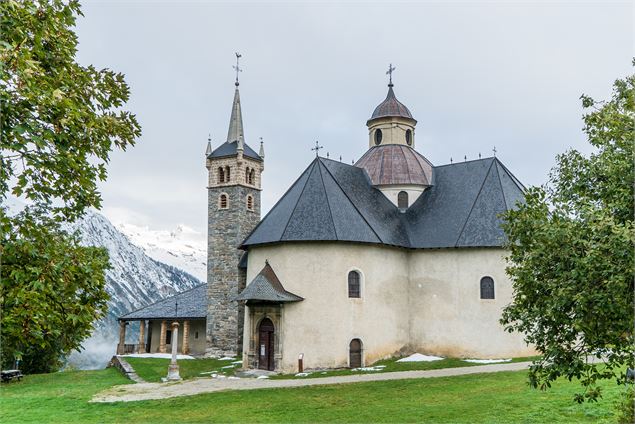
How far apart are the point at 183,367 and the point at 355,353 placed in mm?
9928

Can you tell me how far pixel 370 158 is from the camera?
38.2 m

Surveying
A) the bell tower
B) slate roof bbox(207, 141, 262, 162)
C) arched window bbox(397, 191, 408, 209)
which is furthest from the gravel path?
slate roof bbox(207, 141, 262, 162)

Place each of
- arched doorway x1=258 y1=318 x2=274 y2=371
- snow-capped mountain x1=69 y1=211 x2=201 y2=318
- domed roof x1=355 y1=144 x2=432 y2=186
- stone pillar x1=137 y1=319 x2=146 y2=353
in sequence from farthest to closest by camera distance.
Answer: snow-capped mountain x1=69 y1=211 x2=201 y2=318
stone pillar x1=137 y1=319 x2=146 y2=353
domed roof x1=355 y1=144 x2=432 y2=186
arched doorway x1=258 y1=318 x2=274 y2=371

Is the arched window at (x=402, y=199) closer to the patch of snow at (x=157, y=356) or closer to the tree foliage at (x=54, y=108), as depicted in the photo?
the patch of snow at (x=157, y=356)

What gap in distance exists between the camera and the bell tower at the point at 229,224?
118 feet

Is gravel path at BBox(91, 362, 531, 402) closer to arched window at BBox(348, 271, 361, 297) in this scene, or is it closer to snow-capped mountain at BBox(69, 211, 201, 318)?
arched window at BBox(348, 271, 361, 297)

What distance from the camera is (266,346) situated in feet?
97.5

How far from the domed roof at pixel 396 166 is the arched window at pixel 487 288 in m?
8.00

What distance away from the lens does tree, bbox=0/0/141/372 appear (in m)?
8.10

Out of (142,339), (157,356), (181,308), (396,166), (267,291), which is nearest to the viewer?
(267,291)

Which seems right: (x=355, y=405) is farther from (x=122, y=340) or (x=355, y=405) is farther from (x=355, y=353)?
(x=122, y=340)

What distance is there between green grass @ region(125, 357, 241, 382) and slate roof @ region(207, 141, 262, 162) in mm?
13618

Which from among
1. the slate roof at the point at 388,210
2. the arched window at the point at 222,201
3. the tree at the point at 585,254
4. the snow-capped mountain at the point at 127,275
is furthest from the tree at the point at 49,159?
the snow-capped mountain at the point at 127,275

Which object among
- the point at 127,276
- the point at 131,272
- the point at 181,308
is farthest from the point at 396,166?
the point at 131,272
